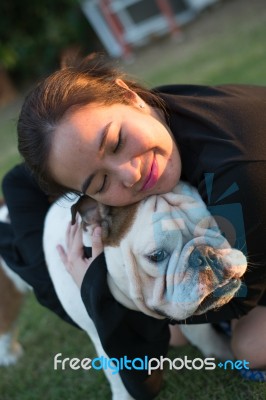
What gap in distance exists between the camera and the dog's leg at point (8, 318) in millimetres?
2807

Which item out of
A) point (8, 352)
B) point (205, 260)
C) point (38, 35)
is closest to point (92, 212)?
point (205, 260)

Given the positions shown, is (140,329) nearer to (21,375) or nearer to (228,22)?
(21,375)

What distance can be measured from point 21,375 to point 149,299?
1435mm

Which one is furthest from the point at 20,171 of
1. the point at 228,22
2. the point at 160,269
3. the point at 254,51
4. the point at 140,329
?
the point at 228,22

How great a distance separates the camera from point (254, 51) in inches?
271

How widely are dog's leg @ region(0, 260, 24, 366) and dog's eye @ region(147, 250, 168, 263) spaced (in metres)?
1.42

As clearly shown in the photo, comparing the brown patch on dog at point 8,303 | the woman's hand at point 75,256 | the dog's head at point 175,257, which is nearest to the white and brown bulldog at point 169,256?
the dog's head at point 175,257

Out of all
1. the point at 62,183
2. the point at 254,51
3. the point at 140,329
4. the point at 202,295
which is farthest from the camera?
the point at 254,51

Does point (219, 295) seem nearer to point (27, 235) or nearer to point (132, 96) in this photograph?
point (132, 96)

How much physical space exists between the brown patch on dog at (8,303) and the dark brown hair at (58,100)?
1005 mm

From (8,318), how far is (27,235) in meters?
0.69

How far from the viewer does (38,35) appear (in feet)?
44.0

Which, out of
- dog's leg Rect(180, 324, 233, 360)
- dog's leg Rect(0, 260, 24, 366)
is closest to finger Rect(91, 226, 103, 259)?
dog's leg Rect(180, 324, 233, 360)

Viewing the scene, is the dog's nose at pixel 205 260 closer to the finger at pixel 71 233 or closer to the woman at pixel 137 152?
the woman at pixel 137 152
